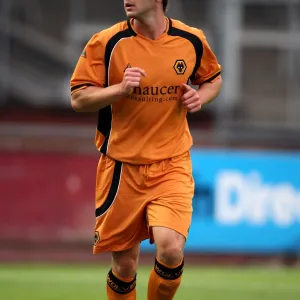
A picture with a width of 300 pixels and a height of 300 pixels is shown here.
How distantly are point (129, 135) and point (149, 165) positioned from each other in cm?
25

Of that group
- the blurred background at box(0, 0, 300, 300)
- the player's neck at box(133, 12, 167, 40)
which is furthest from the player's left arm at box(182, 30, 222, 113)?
the blurred background at box(0, 0, 300, 300)

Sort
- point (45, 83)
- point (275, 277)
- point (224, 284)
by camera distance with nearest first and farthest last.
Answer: point (224, 284), point (275, 277), point (45, 83)

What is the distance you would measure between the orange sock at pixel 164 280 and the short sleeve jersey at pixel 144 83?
28.7 inches

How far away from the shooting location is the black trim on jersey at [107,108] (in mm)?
6953

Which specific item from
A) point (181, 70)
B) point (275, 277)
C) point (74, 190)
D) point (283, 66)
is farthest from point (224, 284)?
point (283, 66)

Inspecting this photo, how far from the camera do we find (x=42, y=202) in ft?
46.4

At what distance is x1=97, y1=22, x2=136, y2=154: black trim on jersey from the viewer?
6.95m

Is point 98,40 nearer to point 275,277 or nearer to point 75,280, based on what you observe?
point 75,280

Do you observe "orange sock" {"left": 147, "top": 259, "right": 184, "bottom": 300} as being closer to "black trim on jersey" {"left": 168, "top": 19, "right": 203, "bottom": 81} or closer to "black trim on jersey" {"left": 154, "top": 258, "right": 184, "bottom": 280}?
"black trim on jersey" {"left": 154, "top": 258, "right": 184, "bottom": 280}

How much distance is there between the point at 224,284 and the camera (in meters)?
11.2

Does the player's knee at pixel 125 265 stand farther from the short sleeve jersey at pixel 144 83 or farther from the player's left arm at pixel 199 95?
the player's left arm at pixel 199 95

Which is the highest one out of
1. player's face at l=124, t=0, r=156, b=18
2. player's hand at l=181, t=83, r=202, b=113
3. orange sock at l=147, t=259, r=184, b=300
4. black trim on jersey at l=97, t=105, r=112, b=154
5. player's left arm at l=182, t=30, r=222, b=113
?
player's face at l=124, t=0, r=156, b=18

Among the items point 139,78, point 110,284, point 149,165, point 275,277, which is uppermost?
point 139,78

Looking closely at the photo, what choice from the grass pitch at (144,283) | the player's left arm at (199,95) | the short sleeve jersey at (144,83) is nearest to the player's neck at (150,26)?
the short sleeve jersey at (144,83)
